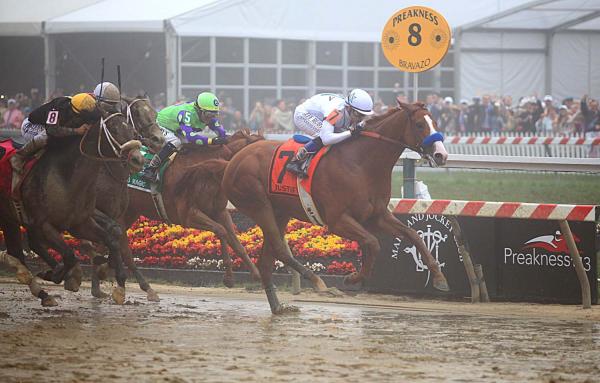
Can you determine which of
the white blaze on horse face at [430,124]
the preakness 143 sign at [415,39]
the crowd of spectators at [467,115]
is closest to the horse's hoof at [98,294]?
the white blaze on horse face at [430,124]

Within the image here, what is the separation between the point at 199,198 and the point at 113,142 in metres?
2.18

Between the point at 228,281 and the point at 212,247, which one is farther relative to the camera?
the point at 212,247

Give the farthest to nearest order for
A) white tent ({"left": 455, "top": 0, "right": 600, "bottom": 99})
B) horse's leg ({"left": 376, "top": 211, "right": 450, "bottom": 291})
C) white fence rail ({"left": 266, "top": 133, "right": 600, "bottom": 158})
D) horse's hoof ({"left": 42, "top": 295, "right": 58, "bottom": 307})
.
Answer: white tent ({"left": 455, "top": 0, "right": 600, "bottom": 99}) → white fence rail ({"left": 266, "top": 133, "right": 600, "bottom": 158}) → horse's hoof ({"left": 42, "top": 295, "right": 58, "bottom": 307}) → horse's leg ({"left": 376, "top": 211, "right": 450, "bottom": 291})

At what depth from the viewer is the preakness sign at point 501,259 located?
11375 mm

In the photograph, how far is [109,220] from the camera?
1122 cm

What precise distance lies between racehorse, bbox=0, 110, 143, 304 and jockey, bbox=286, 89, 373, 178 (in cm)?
157

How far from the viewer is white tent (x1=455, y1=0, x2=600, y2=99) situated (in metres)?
28.6

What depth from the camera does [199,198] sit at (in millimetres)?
12609

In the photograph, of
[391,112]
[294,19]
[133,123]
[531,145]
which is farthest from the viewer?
[294,19]

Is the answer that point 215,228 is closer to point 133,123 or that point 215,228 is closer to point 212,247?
point 212,247

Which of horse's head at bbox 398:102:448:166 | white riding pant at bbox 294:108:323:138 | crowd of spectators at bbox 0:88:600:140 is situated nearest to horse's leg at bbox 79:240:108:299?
white riding pant at bbox 294:108:323:138

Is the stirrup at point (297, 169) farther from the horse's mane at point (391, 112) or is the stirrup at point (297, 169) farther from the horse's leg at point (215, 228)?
the horse's leg at point (215, 228)

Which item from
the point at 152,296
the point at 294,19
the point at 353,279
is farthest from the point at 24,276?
the point at 294,19

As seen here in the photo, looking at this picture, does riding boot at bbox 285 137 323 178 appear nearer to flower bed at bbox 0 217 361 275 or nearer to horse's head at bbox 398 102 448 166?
horse's head at bbox 398 102 448 166
